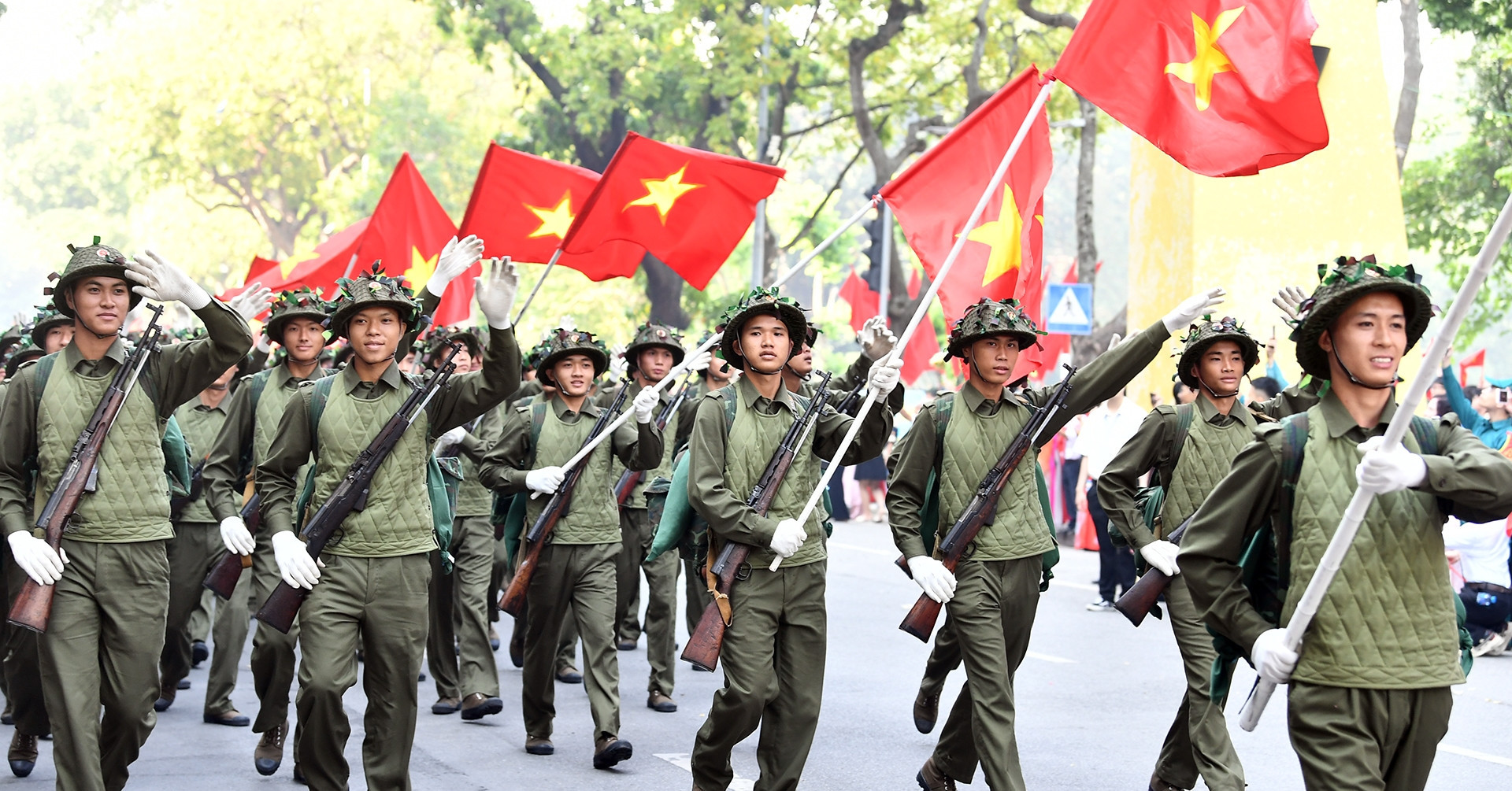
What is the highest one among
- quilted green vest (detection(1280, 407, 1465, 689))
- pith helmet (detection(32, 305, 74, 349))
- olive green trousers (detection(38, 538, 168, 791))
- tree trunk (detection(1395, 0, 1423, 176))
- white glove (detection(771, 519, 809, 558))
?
tree trunk (detection(1395, 0, 1423, 176))

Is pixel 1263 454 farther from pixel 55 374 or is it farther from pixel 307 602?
pixel 55 374

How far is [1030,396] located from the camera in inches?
290

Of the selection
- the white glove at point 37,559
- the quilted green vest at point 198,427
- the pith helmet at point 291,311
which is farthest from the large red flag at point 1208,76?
the quilted green vest at point 198,427

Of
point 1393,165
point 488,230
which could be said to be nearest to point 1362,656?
point 488,230

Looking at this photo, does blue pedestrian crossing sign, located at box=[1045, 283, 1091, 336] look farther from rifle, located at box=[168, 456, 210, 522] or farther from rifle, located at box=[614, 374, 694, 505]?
rifle, located at box=[168, 456, 210, 522]

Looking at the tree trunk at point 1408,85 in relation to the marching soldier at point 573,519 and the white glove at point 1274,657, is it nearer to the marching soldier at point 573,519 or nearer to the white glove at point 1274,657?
the marching soldier at point 573,519

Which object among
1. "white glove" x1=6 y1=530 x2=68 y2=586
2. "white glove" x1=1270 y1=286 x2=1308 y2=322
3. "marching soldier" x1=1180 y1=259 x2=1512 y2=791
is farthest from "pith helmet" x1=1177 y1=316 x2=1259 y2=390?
"white glove" x1=6 y1=530 x2=68 y2=586

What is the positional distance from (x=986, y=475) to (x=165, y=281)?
3.42 meters

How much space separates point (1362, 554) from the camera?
4.34 m

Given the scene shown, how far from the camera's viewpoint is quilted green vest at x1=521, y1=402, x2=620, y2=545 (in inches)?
349

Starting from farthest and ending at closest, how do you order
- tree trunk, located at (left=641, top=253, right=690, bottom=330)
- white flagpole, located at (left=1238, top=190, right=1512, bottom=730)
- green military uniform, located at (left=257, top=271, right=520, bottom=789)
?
tree trunk, located at (left=641, top=253, right=690, bottom=330)
green military uniform, located at (left=257, top=271, right=520, bottom=789)
white flagpole, located at (left=1238, top=190, right=1512, bottom=730)

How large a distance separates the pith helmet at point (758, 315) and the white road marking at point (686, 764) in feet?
6.42

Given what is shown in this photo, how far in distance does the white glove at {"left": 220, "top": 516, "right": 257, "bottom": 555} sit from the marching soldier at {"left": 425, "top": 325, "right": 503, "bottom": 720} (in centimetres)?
178

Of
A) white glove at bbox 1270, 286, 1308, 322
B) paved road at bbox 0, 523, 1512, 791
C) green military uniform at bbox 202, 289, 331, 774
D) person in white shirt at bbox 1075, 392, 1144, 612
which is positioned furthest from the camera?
person in white shirt at bbox 1075, 392, 1144, 612
